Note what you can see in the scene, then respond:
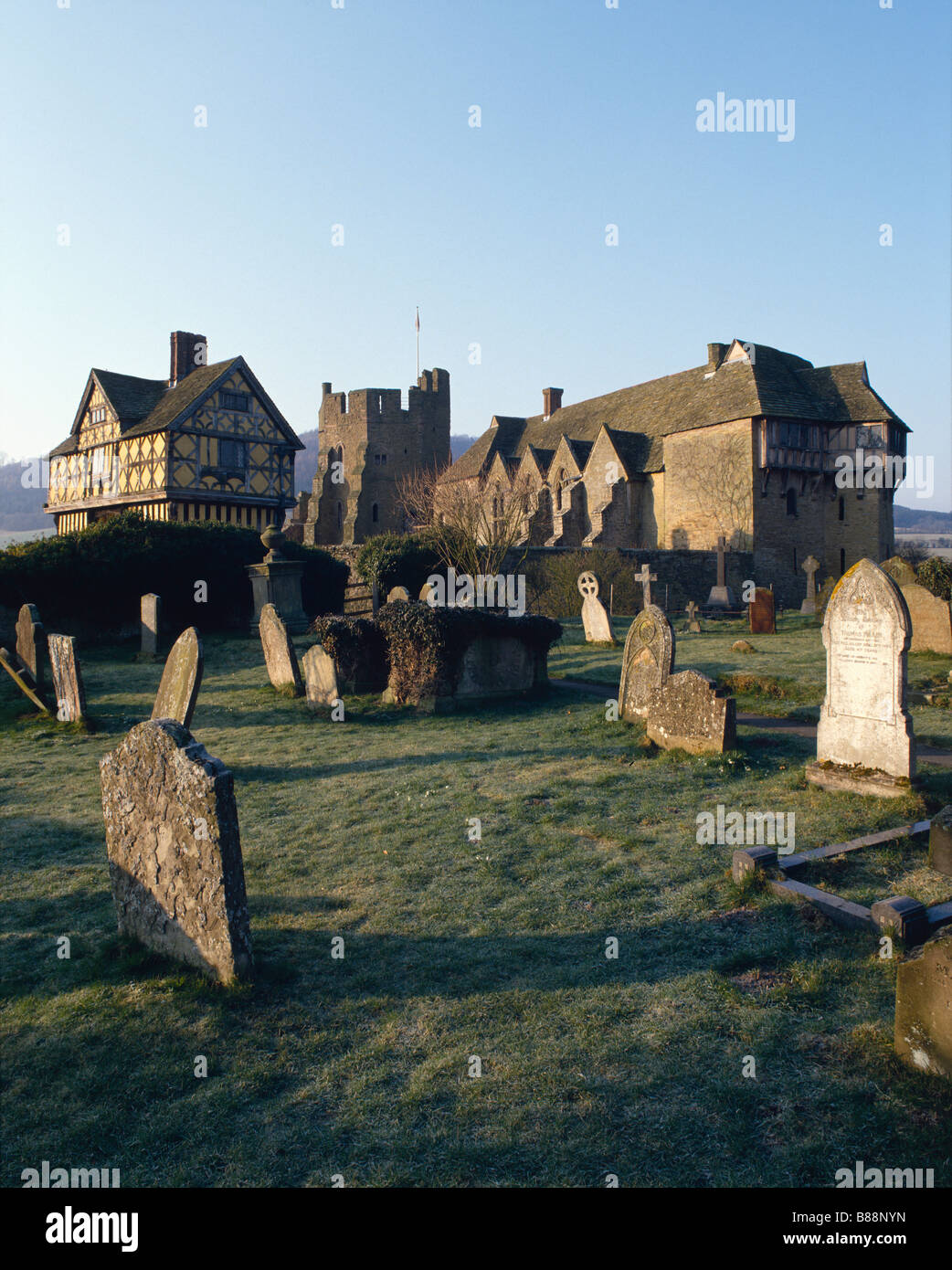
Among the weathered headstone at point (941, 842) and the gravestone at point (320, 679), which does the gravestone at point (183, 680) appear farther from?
the weathered headstone at point (941, 842)

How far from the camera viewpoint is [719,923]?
4730 millimetres

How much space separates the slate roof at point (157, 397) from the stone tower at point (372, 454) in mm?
20079

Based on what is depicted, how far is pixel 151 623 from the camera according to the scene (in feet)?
58.4

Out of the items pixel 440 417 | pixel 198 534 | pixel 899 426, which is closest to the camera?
pixel 198 534

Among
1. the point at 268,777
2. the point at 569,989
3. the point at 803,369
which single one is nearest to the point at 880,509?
the point at 803,369

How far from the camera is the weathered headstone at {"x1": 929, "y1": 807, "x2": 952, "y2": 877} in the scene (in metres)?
5.27

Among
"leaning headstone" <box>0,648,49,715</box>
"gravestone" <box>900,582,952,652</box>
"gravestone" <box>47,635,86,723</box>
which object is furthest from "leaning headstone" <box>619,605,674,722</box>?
"leaning headstone" <box>0,648,49,715</box>

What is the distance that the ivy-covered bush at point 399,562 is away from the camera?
2325cm

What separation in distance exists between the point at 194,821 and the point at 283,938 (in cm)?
100

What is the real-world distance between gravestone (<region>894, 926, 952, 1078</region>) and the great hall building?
2900 cm

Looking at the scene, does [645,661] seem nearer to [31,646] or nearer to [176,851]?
[176,851]

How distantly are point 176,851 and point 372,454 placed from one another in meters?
52.3

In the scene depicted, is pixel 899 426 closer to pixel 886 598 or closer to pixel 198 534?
pixel 198 534

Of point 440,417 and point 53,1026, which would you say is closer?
point 53,1026
